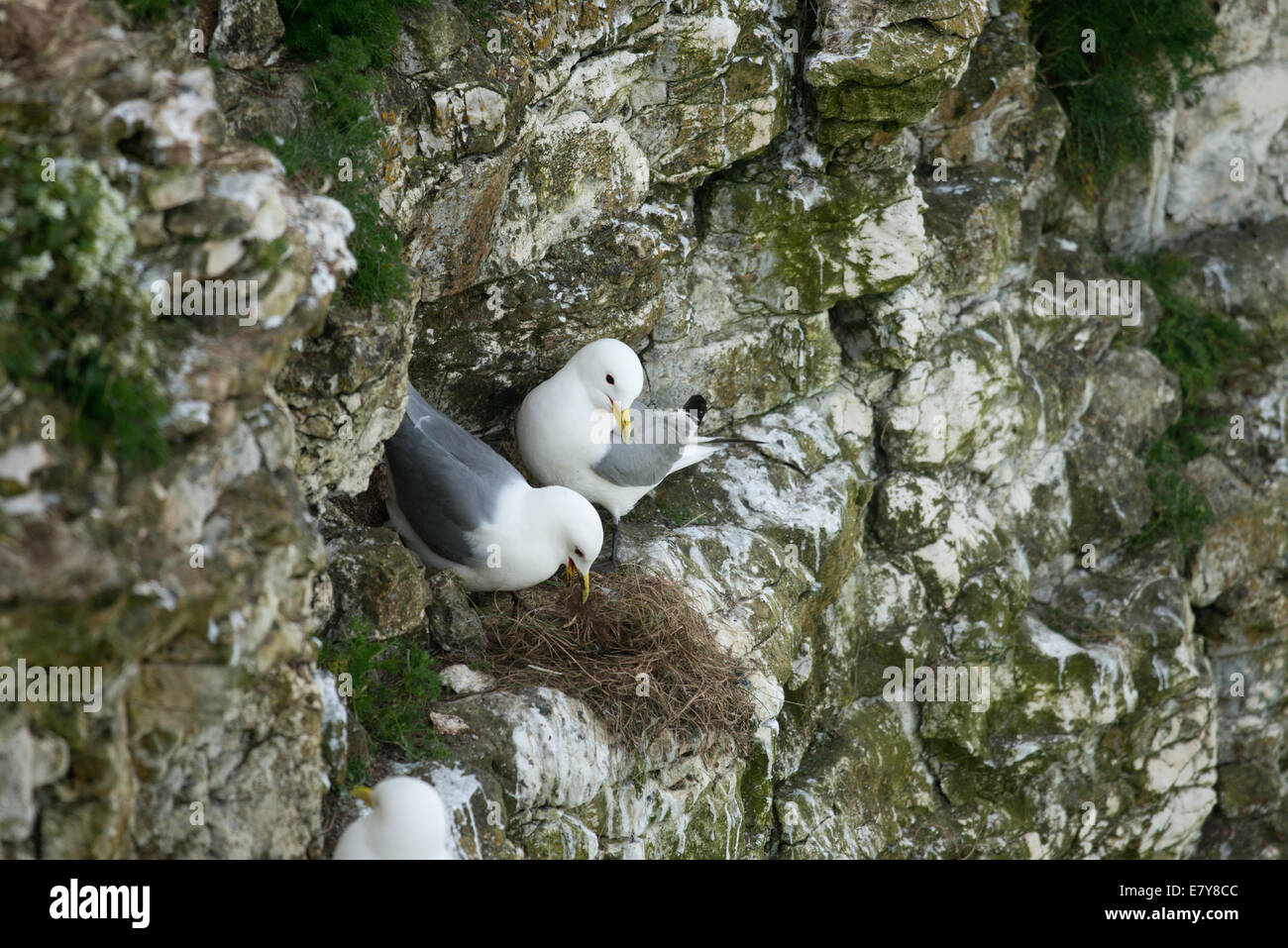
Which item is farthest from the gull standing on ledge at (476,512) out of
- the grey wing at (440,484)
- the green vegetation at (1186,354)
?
the green vegetation at (1186,354)

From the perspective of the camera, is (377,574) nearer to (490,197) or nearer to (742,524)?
(490,197)

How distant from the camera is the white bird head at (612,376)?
5.74 meters

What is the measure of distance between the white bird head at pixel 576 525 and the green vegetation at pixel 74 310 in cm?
222

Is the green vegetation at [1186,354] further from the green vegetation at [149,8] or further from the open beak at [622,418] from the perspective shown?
the green vegetation at [149,8]

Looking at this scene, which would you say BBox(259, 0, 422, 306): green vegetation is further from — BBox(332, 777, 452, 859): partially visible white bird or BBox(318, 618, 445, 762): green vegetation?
BBox(332, 777, 452, 859): partially visible white bird

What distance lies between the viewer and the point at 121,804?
11.1 feet

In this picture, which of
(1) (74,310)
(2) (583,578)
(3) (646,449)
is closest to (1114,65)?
(3) (646,449)

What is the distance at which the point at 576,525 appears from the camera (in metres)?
5.29

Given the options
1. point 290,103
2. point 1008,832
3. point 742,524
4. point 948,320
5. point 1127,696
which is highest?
point 948,320

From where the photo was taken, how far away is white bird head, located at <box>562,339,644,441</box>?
5.74 meters

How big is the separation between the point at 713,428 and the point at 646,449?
142cm

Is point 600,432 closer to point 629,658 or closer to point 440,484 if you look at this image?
point 440,484

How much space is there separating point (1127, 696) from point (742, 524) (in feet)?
12.8

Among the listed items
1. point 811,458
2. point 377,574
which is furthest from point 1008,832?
point 377,574
